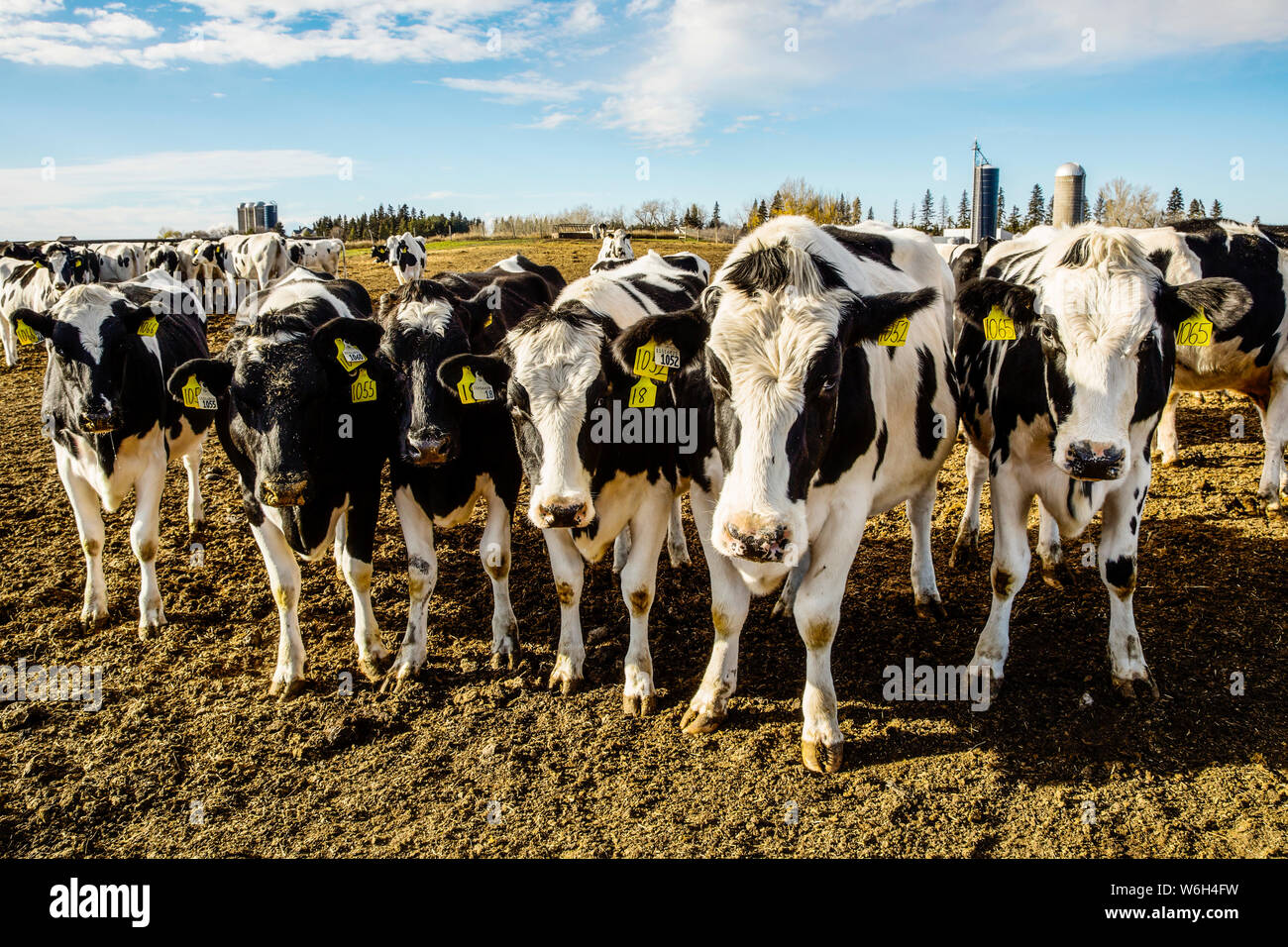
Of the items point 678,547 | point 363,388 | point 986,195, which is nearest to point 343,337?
point 363,388

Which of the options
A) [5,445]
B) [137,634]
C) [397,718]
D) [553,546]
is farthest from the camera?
[5,445]

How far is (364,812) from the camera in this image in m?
4.05

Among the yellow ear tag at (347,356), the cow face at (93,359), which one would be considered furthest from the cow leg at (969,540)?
the cow face at (93,359)

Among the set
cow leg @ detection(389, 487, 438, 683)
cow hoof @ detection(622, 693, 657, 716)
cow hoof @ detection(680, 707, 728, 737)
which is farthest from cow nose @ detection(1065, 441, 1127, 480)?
cow leg @ detection(389, 487, 438, 683)

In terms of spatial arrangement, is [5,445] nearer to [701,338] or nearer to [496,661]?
[496,661]

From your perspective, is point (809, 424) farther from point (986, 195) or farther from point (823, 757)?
point (986, 195)

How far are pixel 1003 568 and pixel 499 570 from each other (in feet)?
10.2

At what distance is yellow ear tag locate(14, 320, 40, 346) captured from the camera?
600 centimetres

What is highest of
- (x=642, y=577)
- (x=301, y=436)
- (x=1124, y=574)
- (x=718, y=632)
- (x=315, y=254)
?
(x=315, y=254)

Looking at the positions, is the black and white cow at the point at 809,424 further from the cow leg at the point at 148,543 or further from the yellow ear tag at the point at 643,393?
the cow leg at the point at 148,543

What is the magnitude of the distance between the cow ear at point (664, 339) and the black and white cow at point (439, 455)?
3.19 feet

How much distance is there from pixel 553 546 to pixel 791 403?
6.83 ft

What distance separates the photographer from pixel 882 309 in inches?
157
